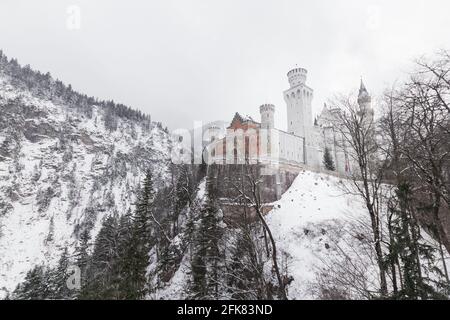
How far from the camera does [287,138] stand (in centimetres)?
5281

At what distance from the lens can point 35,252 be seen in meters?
108

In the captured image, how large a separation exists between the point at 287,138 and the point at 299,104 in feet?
32.2

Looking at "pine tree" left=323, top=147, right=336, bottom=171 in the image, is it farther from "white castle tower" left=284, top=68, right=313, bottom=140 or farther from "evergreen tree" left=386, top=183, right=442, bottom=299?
"evergreen tree" left=386, top=183, right=442, bottom=299

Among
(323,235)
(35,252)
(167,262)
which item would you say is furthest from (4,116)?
(323,235)

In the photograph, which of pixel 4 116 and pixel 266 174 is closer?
pixel 266 174

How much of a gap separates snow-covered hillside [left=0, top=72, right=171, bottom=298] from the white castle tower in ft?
303

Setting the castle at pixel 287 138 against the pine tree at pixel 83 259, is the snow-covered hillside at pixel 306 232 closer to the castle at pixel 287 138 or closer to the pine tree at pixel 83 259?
the castle at pixel 287 138

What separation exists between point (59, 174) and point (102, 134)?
164ft

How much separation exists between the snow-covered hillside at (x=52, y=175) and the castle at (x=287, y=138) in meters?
80.7

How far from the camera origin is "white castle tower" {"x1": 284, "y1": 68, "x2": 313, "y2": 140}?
57.6 metres

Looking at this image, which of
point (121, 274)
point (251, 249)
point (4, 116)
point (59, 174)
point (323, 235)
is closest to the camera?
point (251, 249)

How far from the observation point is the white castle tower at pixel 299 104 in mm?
57562

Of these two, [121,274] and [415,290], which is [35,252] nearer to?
[121,274]
